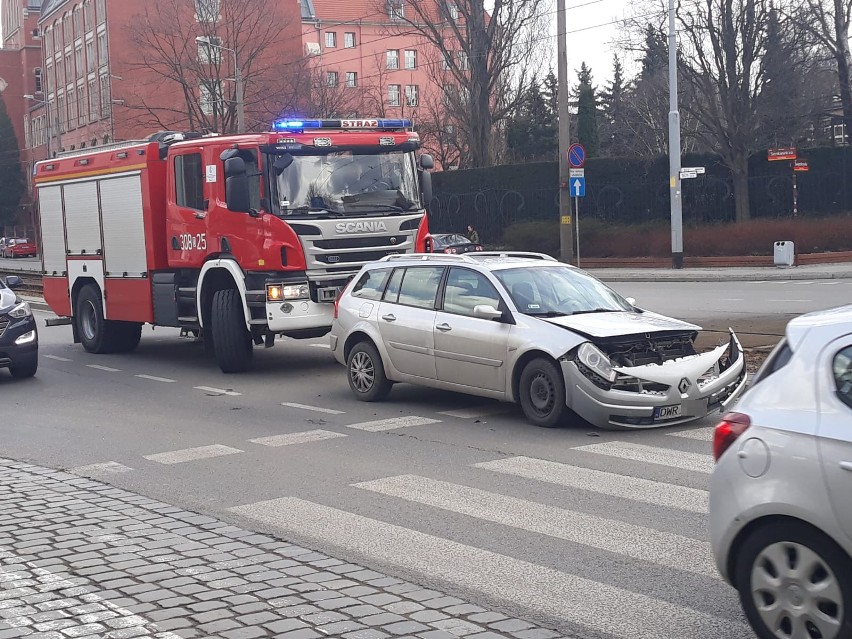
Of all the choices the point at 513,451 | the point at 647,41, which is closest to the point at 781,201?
the point at 647,41

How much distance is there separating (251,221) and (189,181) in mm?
1589

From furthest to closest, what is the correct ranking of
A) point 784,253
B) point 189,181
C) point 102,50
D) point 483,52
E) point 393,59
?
point 393,59, point 102,50, point 483,52, point 784,253, point 189,181

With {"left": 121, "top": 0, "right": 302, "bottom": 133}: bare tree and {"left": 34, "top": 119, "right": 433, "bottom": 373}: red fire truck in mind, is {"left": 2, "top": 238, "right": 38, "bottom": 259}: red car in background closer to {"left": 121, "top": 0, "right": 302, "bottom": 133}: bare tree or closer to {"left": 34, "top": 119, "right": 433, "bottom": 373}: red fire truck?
{"left": 121, "top": 0, "right": 302, "bottom": 133}: bare tree

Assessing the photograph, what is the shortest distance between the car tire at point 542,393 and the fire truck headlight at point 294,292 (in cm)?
458

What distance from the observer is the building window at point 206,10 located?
47931 millimetres

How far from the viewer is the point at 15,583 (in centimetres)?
607

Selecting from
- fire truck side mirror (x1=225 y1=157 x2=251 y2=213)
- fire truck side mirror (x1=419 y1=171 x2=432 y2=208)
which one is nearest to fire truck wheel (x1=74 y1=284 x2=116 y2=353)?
fire truck side mirror (x1=225 y1=157 x2=251 y2=213)

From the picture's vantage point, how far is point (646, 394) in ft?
33.1

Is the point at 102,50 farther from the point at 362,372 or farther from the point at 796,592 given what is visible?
the point at 796,592

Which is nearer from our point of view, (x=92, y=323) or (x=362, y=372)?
(x=362, y=372)

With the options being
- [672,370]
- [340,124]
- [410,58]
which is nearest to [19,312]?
[340,124]

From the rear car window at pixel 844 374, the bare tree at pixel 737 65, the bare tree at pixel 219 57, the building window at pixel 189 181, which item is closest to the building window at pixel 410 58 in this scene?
the bare tree at pixel 219 57

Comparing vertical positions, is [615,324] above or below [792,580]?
above

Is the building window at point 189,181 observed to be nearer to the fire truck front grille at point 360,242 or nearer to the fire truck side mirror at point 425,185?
the fire truck front grille at point 360,242
